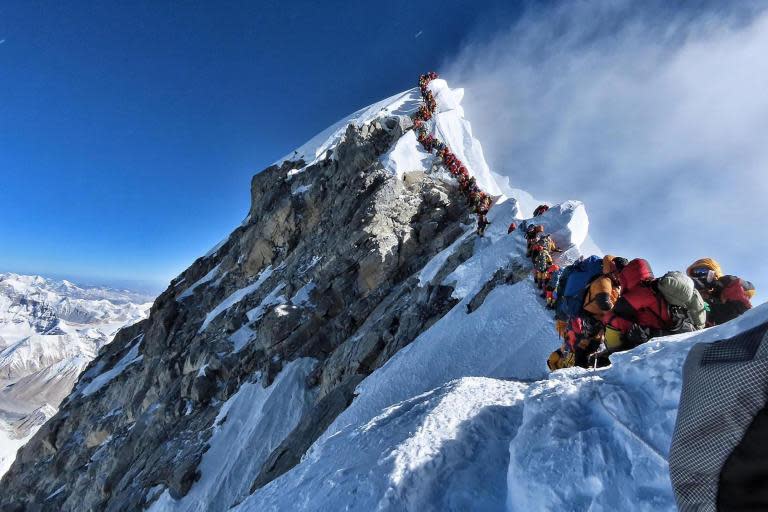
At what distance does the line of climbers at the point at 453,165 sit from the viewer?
68.4ft

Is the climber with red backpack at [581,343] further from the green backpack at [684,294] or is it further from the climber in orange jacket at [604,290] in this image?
the green backpack at [684,294]

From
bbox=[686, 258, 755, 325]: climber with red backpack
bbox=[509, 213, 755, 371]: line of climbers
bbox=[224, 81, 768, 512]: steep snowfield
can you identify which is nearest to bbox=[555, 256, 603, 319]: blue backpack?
bbox=[509, 213, 755, 371]: line of climbers

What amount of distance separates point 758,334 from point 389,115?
39369mm

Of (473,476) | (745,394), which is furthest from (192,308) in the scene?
(745,394)

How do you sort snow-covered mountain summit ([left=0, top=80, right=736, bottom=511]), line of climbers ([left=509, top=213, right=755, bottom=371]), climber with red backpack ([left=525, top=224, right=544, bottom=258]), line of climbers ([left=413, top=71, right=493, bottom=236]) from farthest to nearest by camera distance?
line of climbers ([left=413, top=71, right=493, bottom=236]) → climber with red backpack ([left=525, top=224, right=544, bottom=258]) → line of climbers ([left=509, top=213, right=755, bottom=371]) → snow-covered mountain summit ([left=0, top=80, right=736, bottom=511])

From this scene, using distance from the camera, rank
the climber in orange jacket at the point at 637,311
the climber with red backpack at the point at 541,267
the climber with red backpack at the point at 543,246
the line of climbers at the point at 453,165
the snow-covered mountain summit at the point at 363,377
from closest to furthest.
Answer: the snow-covered mountain summit at the point at 363,377, the climber in orange jacket at the point at 637,311, the climber with red backpack at the point at 541,267, the climber with red backpack at the point at 543,246, the line of climbers at the point at 453,165

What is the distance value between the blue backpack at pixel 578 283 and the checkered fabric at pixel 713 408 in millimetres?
5765

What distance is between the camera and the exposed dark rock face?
58.2 ft

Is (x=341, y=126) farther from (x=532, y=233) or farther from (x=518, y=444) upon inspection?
(x=518, y=444)

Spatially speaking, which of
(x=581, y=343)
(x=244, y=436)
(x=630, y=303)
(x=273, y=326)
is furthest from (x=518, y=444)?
(x=273, y=326)

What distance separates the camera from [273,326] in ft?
79.2

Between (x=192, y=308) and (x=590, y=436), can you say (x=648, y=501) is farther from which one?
(x=192, y=308)

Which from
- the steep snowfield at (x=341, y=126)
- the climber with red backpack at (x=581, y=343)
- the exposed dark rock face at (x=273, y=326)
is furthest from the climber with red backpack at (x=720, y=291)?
the steep snowfield at (x=341, y=126)

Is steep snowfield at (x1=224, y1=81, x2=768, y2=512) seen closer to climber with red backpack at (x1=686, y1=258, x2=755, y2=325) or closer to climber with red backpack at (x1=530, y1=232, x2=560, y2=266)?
climber with red backpack at (x1=686, y1=258, x2=755, y2=325)
